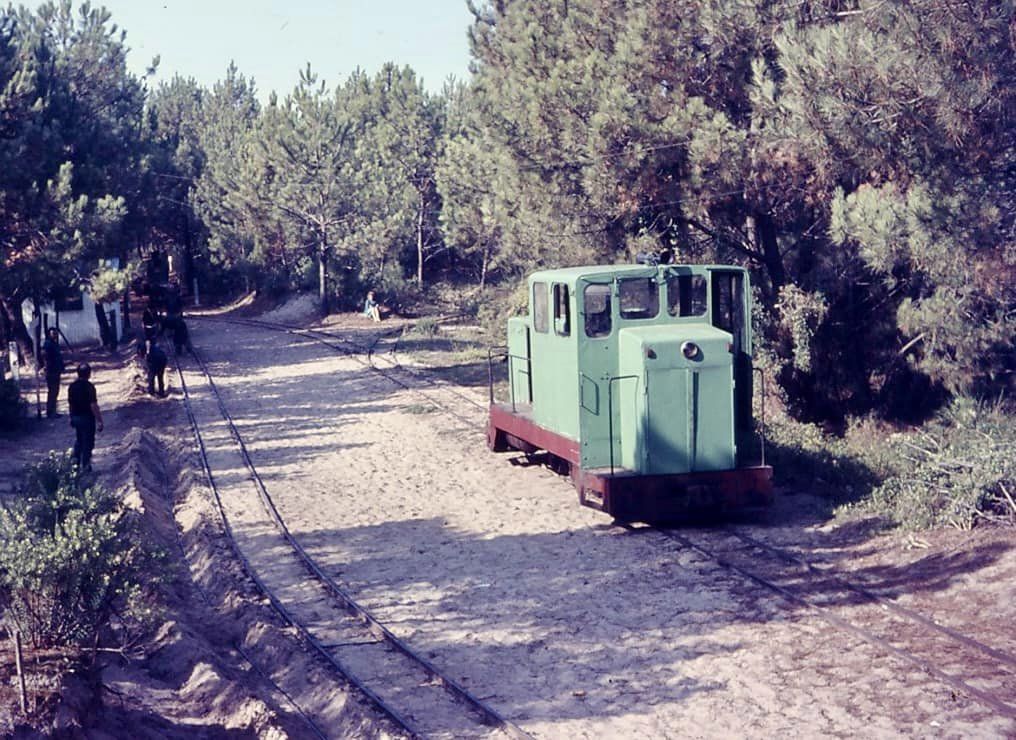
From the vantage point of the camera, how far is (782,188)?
15.8 metres

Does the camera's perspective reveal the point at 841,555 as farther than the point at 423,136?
No

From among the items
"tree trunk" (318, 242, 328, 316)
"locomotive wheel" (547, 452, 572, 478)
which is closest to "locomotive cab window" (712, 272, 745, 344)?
"locomotive wheel" (547, 452, 572, 478)

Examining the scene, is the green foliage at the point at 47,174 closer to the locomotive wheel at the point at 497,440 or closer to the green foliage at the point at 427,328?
the green foliage at the point at 427,328

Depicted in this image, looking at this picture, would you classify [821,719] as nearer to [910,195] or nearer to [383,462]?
[910,195]

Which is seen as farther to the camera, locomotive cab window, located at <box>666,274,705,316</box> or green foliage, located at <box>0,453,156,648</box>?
locomotive cab window, located at <box>666,274,705,316</box>

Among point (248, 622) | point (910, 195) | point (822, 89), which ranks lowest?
point (248, 622)

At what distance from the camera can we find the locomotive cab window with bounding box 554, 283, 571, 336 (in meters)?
12.1

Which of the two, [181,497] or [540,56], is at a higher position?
[540,56]

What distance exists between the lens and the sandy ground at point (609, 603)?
711cm

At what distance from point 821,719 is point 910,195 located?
7.62 meters

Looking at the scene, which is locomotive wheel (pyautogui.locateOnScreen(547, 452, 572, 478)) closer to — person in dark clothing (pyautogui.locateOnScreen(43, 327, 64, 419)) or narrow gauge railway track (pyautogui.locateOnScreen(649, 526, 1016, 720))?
narrow gauge railway track (pyautogui.locateOnScreen(649, 526, 1016, 720))

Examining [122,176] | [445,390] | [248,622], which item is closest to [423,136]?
[122,176]

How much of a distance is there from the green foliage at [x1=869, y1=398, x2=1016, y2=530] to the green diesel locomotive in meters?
1.49

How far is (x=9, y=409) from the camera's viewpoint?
18.6m
